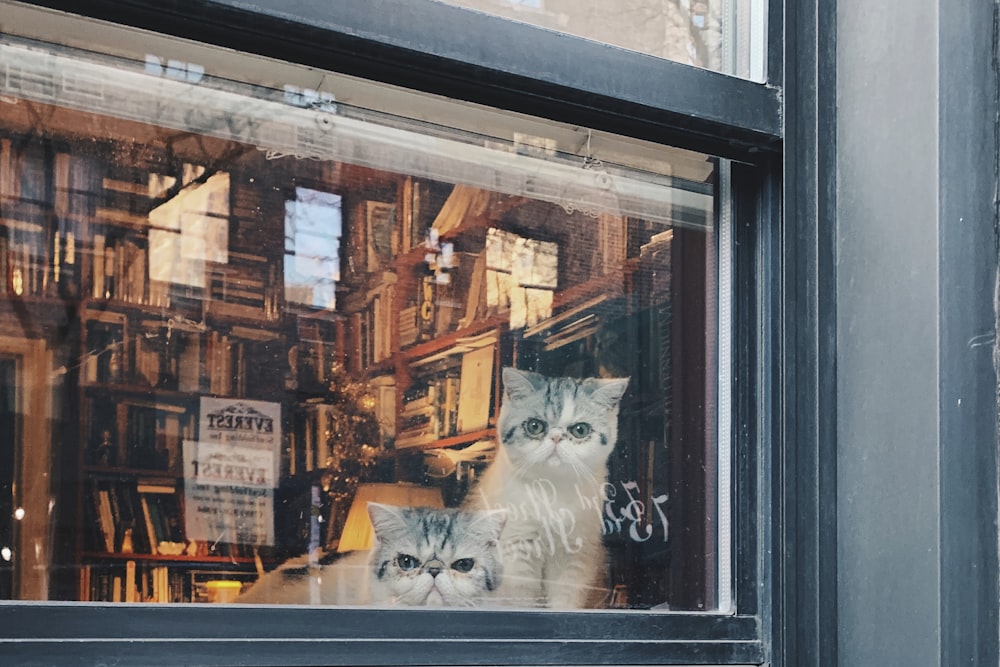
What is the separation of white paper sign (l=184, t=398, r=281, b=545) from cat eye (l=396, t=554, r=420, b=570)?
21cm

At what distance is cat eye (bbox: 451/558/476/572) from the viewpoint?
4.28 feet

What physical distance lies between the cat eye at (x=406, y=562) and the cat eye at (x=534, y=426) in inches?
13.5

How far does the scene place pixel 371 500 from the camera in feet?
4.06

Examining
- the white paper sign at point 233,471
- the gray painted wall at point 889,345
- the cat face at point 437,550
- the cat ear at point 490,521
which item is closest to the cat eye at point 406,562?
the cat face at point 437,550

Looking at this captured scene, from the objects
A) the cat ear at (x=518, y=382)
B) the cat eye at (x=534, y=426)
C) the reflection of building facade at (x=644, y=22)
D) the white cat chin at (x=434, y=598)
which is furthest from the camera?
the cat eye at (x=534, y=426)

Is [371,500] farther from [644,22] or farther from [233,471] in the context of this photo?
[644,22]

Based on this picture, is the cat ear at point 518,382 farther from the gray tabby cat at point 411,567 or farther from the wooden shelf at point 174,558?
the wooden shelf at point 174,558

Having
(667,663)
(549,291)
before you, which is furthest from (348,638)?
(549,291)

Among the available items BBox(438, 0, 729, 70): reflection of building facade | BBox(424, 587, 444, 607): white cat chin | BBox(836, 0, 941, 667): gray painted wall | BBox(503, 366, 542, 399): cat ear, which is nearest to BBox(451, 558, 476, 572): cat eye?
BBox(424, 587, 444, 607): white cat chin

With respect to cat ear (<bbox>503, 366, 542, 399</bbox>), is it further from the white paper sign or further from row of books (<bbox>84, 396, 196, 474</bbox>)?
row of books (<bbox>84, 396, 196, 474</bbox>)

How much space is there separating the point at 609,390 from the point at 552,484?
0.21 m

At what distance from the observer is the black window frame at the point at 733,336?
765 millimetres

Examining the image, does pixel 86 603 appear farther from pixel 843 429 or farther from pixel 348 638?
Result: pixel 843 429

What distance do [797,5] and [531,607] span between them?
2.54ft
